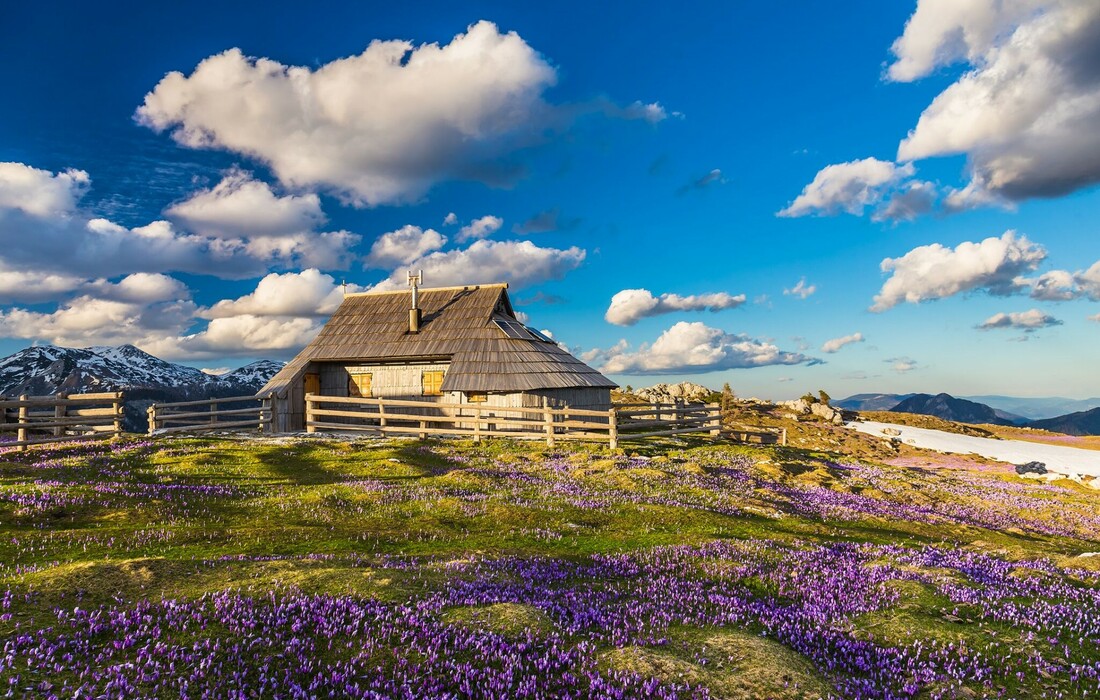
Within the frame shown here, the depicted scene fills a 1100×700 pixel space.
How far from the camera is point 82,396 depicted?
88.5 feet

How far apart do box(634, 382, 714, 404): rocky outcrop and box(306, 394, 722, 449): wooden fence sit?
104 feet

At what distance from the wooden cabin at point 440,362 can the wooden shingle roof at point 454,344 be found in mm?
71

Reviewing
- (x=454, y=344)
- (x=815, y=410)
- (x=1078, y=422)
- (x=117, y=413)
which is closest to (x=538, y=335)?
(x=454, y=344)

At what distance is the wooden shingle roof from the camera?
3619cm

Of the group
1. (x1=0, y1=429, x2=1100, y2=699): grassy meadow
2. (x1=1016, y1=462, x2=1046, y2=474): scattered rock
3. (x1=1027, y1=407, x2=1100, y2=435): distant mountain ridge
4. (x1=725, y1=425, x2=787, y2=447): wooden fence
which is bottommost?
(x1=1027, y1=407, x2=1100, y2=435): distant mountain ridge

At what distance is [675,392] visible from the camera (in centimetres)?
7762

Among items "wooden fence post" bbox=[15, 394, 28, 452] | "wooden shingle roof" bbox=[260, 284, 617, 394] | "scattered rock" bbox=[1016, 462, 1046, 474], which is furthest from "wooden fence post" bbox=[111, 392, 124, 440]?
"scattered rock" bbox=[1016, 462, 1046, 474]

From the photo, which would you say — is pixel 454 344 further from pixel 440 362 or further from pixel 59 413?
pixel 59 413

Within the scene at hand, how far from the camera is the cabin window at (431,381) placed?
38625mm

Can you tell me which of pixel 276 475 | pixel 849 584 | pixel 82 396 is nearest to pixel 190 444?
pixel 82 396

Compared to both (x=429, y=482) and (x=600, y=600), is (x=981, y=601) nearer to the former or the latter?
(x=600, y=600)

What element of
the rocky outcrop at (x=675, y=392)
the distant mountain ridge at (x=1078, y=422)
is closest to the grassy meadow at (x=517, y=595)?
the rocky outcrop at (x=675, y=392)

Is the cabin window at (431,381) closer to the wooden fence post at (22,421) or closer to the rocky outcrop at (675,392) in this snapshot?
the wooden fence post at (22,421)

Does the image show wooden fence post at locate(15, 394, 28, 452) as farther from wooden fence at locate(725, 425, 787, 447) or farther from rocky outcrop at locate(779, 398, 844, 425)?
rocky outcrop at locate(779, 398, 844, 425)
